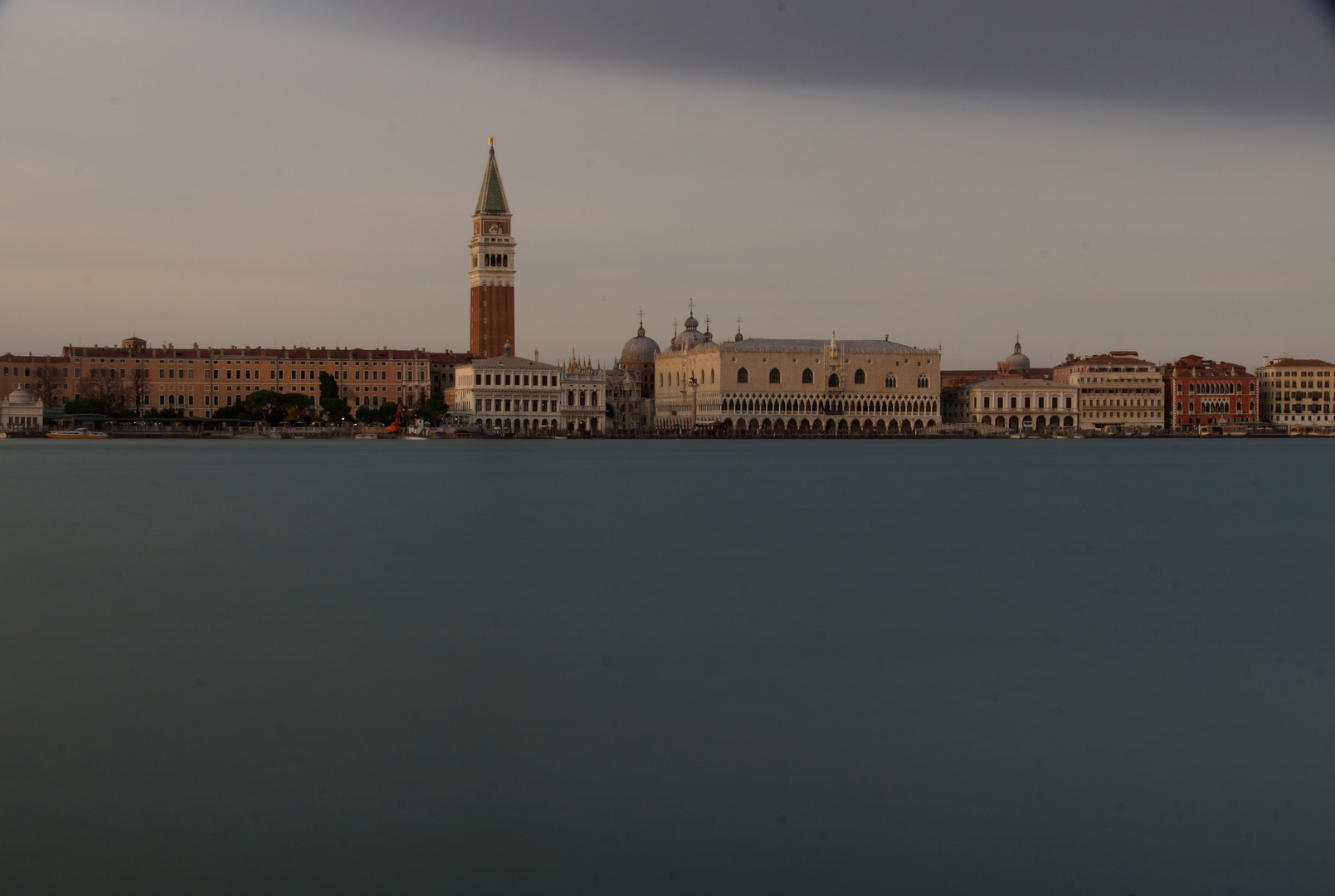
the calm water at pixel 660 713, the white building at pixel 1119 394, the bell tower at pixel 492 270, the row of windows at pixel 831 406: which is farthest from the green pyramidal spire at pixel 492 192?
the calm water at pixel 660 713

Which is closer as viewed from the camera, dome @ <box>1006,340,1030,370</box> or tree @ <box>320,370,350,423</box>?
tree @ <box>320,370,350,423</box>

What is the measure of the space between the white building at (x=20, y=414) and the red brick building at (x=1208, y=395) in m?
59.8

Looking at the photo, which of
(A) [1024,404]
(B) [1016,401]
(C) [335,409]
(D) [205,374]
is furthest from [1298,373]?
(D) [205,374]

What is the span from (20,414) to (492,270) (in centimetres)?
2360

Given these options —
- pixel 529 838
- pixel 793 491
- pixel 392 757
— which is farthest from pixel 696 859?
pixel 793 491

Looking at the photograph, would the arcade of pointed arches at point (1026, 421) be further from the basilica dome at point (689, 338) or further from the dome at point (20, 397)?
the dome at point (20, 397)

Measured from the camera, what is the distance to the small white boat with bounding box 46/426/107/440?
6462 cm

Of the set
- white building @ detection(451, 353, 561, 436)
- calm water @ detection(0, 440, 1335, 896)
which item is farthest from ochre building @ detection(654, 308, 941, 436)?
calm water @ detection(0, 440, 1335, 896)

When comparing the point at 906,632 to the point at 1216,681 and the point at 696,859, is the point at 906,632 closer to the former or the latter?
the point at 1216,681

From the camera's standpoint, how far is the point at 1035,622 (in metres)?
11.7

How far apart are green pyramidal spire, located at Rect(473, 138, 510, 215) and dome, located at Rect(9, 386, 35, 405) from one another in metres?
23.8

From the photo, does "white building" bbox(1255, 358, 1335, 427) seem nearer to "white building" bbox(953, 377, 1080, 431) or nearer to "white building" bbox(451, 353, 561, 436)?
"white building" bbox(953, 377, 1080, 431)

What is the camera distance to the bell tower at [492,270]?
75.2 m

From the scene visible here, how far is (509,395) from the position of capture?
71000 millimetres
